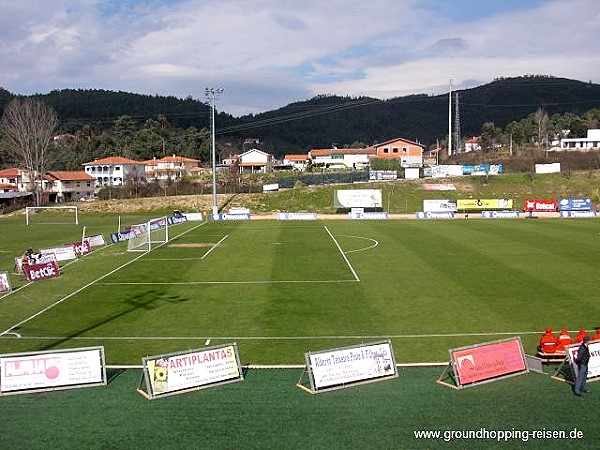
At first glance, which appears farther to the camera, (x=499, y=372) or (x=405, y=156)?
(x=405, y=156)

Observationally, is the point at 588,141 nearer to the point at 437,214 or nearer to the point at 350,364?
the point at 437,214

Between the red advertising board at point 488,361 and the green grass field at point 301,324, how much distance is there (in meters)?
A: 0.42

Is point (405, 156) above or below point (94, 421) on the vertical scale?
above

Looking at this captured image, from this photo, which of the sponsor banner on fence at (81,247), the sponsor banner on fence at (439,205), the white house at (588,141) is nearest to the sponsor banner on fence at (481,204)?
the sponsor banner on fence at (439,205)

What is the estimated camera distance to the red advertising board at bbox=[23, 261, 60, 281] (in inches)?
1261

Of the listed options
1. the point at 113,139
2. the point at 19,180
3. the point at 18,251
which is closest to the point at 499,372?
the point at 18,251

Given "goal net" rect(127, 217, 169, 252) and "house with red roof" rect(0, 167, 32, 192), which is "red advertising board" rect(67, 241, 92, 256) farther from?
"house with red roof" rect(0, 167, 32, 192)

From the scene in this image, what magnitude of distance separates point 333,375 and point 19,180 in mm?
121421

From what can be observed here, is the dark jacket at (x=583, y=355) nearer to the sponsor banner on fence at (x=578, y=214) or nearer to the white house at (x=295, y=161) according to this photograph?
the sponsor banner on fence at (x=578, y=214)

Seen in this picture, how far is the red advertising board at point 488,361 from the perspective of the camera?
51.3ft

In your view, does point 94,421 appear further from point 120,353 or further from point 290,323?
point 290,323

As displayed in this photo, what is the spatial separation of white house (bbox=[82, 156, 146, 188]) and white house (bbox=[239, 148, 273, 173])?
27851 mm

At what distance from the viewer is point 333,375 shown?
614 inches

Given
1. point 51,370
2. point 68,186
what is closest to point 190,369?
point 51,370
